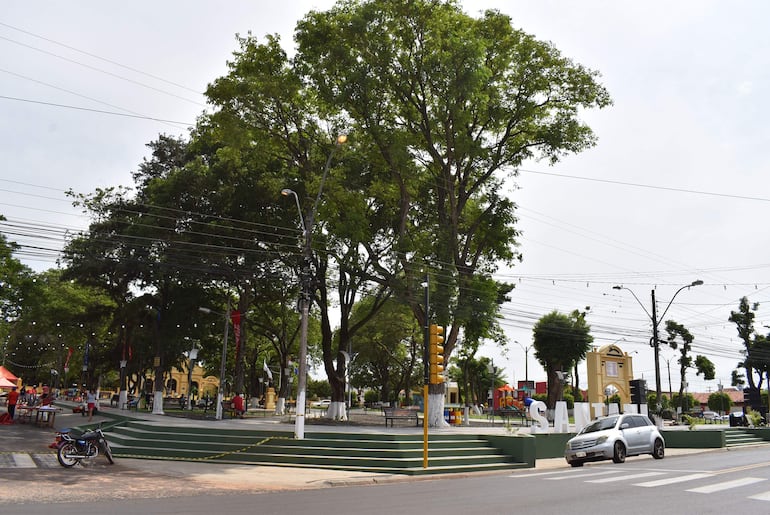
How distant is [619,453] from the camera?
727 inches

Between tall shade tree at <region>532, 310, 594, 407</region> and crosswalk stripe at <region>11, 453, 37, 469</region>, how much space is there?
44024 millimetres

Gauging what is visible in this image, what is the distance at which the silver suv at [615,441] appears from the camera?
59.2 feet


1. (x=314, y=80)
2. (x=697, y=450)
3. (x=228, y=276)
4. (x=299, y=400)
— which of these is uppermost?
(x=314, y=80)

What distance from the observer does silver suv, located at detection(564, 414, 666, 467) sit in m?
18.0

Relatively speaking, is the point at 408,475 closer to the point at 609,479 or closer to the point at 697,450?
the point at 609,479

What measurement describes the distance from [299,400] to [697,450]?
59.1ft

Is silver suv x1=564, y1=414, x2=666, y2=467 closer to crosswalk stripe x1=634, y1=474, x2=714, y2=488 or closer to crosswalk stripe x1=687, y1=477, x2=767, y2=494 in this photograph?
crosswalk stripe x1=634, y1=474, x2=714, y2=488

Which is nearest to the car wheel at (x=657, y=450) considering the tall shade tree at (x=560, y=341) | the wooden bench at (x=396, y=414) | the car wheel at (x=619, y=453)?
the car wheel at (x=619, y=453)

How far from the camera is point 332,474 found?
14.8 m

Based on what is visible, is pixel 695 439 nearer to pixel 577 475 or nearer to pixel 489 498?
pixel 577 475

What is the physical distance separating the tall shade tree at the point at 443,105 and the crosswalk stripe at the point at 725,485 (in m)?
14.1

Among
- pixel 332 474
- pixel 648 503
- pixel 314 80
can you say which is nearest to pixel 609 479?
pixel 648 503

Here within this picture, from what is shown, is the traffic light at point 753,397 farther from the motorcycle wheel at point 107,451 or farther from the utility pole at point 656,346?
the motorcycle wheel at point 107,451

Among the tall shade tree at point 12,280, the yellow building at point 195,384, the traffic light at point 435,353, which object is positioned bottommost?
the yellow building at point 195,384
